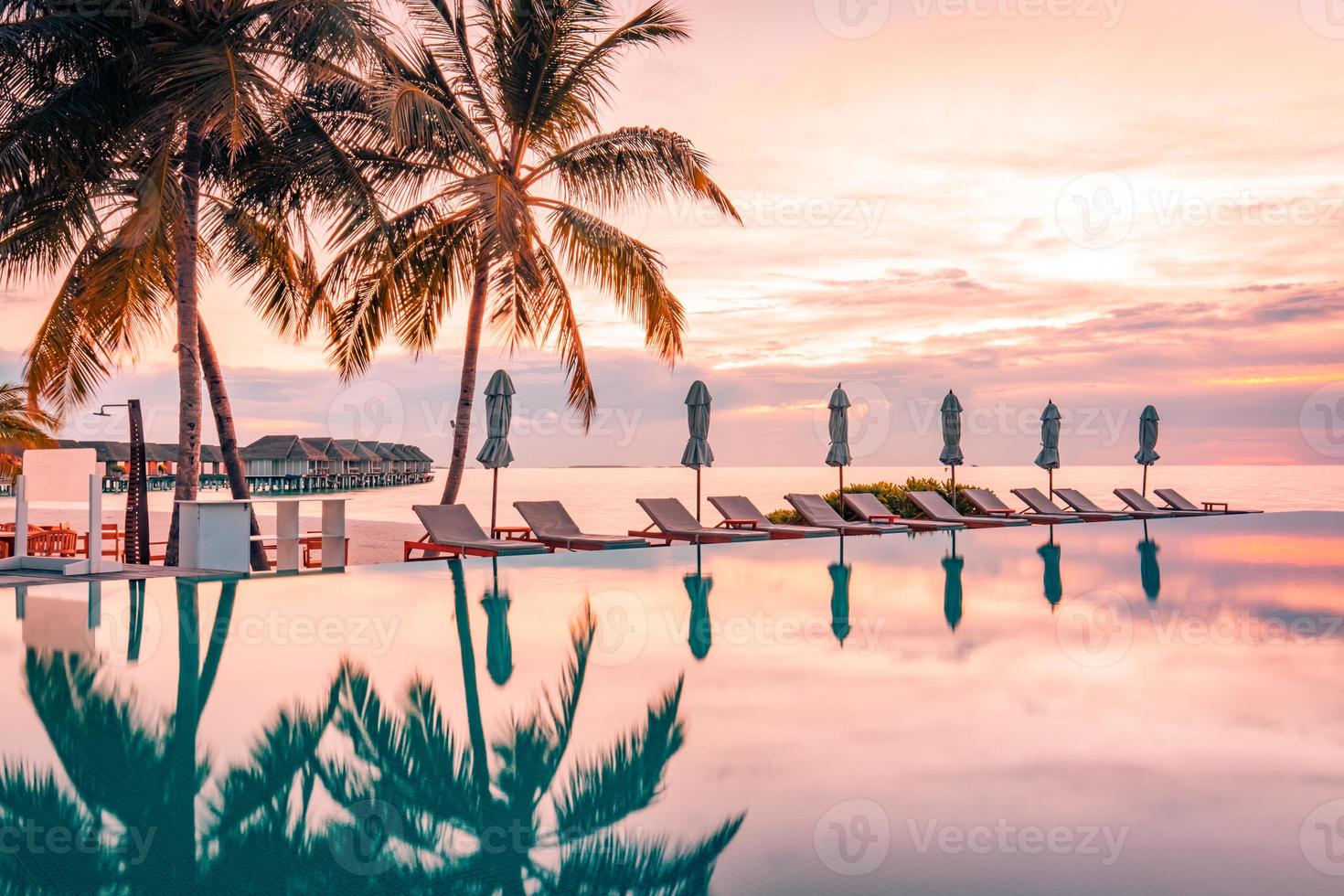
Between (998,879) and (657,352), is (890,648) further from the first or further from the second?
(657,352)

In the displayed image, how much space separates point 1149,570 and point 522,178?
8.72 m

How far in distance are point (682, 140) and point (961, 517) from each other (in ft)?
26.0

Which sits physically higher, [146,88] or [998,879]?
[146,88]

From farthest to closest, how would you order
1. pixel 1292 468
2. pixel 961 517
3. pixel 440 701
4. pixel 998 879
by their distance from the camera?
1. pixel 1292 468
2. pixel 961 517
3. pixel 440 701
4. pixel 998 879

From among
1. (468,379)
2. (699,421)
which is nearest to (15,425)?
(468,379)

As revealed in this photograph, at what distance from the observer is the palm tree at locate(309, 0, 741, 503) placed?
1237 cm

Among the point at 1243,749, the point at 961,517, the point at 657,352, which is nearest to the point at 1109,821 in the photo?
the point at 1243,749

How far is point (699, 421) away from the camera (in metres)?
15.0

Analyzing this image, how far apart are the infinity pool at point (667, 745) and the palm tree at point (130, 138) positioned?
4.06 m

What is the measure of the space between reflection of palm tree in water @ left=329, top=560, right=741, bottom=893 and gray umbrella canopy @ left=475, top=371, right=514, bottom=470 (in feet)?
25.5

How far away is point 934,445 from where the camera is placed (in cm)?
1844

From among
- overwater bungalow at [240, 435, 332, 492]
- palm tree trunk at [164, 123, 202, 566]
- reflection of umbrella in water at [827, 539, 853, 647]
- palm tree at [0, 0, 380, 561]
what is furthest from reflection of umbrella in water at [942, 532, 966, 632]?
overwater bungalow at [240, 435, 332, 492]

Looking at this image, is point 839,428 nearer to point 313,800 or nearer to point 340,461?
point 313,800

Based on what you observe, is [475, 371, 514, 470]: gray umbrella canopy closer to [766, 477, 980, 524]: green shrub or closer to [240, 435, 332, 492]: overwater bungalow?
[766, 477, 980, 524]: green shrub
